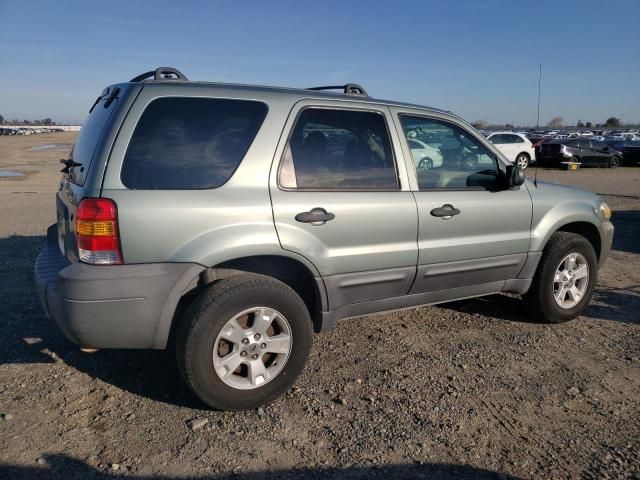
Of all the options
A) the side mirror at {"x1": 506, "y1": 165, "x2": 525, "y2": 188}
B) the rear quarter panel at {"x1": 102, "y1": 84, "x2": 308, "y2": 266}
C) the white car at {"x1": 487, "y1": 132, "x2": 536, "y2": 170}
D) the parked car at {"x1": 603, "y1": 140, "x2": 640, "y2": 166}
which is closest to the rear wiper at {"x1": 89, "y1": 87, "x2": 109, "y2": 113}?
the rear quarter panel at {"x1": 102, "y1": 84, "x2": 308, "y2": 266}

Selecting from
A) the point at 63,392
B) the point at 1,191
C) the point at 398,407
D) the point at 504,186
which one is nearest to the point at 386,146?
the point at 504,186

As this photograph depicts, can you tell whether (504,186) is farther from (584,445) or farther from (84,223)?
(84,223)

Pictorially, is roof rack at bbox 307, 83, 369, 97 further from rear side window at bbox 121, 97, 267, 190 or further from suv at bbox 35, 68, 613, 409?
rear side window at bbox 121, 97, 267, 190

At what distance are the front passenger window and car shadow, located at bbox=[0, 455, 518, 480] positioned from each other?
1962 mm

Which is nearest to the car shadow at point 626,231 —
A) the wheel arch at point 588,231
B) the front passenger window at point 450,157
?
the wheel arch at point 588,231

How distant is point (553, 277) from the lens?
448 cm

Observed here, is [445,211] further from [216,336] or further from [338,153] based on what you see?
[216,336]

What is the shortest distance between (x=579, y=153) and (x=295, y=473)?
26501mm

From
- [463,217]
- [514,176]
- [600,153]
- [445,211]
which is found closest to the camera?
[445,211]

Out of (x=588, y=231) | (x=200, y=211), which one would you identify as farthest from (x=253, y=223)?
(x=588, y=231)

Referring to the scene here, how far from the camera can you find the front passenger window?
155 inches

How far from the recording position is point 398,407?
326 cm

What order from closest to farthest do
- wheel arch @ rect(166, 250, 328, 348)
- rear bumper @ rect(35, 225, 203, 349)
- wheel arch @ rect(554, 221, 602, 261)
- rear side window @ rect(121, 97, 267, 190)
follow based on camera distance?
rear bumper @ rect(35, 225, 203, 349), rear side window @ rect(121, 97, 267, 190), wheel arch @ rect(166, 250, 328, 348), wheel arch @ rect(554, 221, 602, 261)

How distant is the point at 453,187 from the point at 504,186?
0.44m
